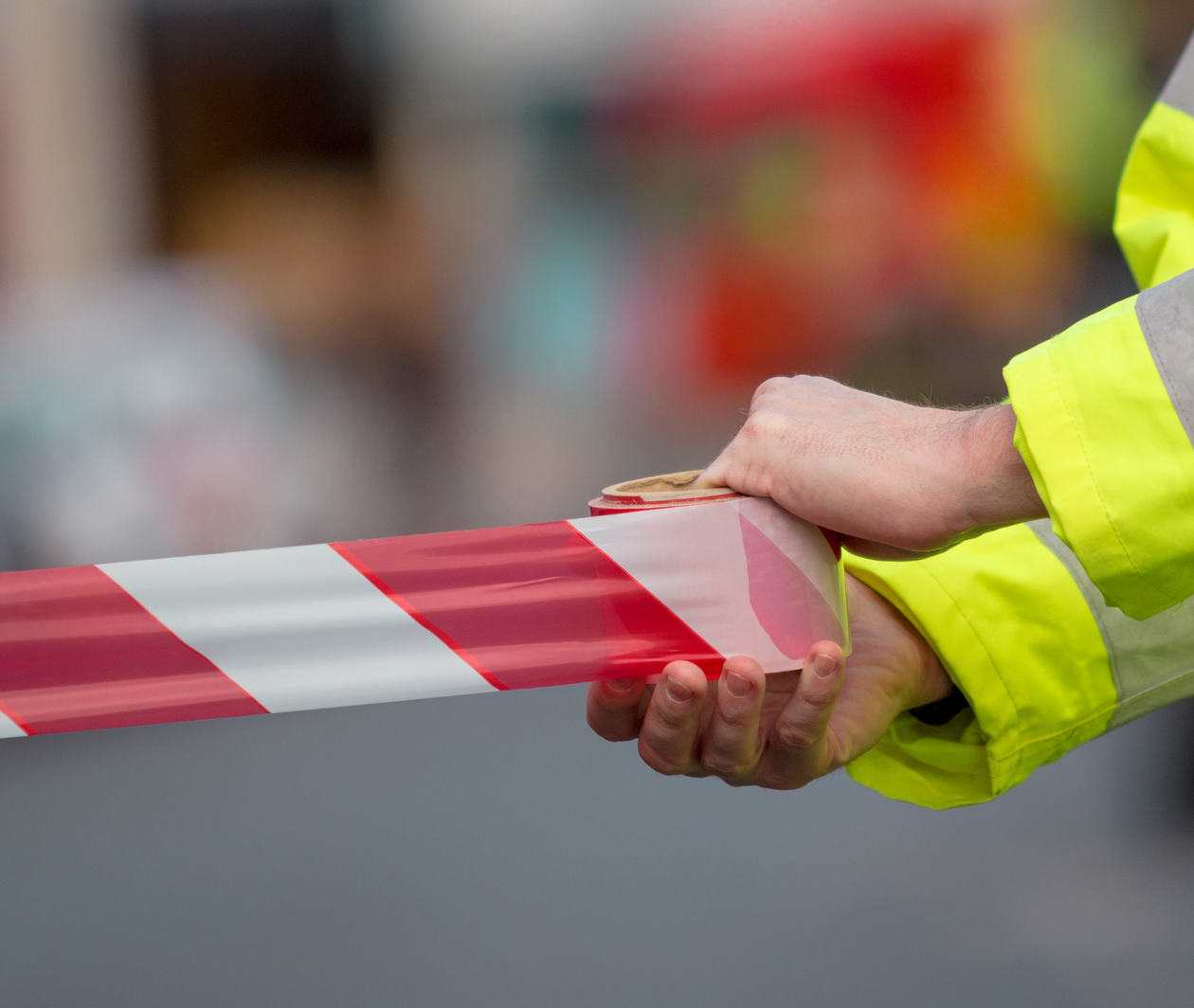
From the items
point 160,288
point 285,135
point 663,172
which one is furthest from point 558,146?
point 160,288

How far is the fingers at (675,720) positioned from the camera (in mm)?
836

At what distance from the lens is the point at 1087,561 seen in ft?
2.21

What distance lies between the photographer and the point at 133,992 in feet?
4.28

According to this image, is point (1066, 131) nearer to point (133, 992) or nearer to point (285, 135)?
point (285, 135)

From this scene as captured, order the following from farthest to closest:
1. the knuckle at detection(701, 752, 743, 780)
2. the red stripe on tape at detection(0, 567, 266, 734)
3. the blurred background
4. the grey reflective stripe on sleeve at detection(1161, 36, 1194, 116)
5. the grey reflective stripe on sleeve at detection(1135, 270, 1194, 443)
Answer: the blurred background
the grey reflective stripe on sleeve at detection(1161, 36, 1194, 116)
the knuckle at detection(701, 752, 743, 780)
the red stripe on tape at detection(0, 567, 266, 734)
the grey reflective stripe on sleeve at detection(1135, 270, 1194, 443)

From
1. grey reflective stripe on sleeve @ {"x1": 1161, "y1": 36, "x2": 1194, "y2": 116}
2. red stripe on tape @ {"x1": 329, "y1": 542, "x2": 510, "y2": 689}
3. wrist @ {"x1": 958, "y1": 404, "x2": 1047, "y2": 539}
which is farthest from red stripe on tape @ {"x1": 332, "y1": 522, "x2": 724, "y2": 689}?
grey reflective stripe on sleeve @ {"x1": 1161, "y1": 36, "x2": 1194, "y2": 116}

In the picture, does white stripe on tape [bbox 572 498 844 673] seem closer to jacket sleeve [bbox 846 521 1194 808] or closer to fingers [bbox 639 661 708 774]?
fingers [bbox 639 661 708 774]

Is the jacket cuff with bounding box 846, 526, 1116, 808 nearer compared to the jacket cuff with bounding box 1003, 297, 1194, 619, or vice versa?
the jacket cuff with bounding box 1003, 297, 1194, 619

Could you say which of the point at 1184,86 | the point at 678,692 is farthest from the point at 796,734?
the point at 1184,86

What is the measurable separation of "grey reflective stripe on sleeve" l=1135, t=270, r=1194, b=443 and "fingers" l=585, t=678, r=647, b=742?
1.39 ft

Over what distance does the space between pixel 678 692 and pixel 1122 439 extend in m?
0.34

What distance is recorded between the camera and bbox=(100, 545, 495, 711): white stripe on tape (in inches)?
32.0

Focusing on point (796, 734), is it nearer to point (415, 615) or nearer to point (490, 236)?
point (415, 615)

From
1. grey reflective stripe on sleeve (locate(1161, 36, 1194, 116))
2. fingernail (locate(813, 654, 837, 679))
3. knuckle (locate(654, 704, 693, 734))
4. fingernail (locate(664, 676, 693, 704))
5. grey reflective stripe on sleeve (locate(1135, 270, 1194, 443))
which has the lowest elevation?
knuckle (locate(654, 704, 693, 734))
